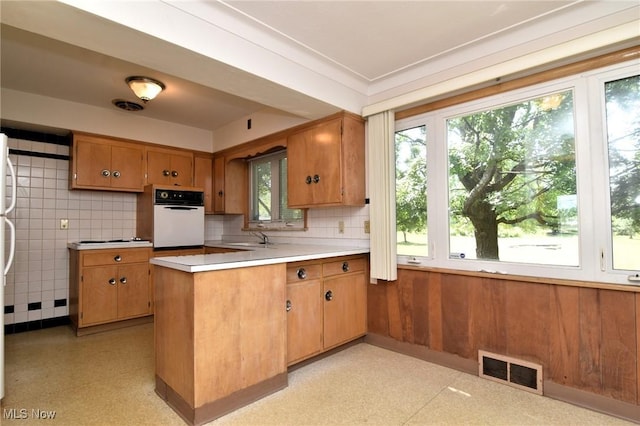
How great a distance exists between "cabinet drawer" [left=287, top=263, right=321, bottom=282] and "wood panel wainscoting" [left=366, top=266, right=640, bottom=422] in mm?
789

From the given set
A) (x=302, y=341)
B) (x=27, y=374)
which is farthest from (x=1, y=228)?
(x=302, y=341)

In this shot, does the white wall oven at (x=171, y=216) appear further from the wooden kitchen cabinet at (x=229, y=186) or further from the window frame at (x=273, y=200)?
the window frame at (x=273, y=200)

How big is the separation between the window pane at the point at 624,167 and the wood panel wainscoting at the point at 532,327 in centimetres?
25

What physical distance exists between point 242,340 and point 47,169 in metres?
3.44

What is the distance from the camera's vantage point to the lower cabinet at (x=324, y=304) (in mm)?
2529

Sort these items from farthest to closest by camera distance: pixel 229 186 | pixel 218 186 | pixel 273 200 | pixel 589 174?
1. pixel 218 186
2. pixel 229 186
3. pixel 273 200
4. pixel 589 174

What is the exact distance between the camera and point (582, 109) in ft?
7.04

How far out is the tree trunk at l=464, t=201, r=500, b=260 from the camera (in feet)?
8.29

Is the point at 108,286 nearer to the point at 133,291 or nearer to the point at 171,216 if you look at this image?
the point at 133,291

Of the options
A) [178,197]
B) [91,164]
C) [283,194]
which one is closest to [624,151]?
[283,194]

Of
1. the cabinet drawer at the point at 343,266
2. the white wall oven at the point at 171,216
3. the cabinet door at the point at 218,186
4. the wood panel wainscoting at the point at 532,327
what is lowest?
the wood panel wainscoting at the point at 532,327

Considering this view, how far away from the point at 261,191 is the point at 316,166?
4.98 feet

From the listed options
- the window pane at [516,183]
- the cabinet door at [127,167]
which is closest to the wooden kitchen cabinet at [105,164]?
the cabinet door at [127,167]

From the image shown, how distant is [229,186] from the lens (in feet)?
15.2
